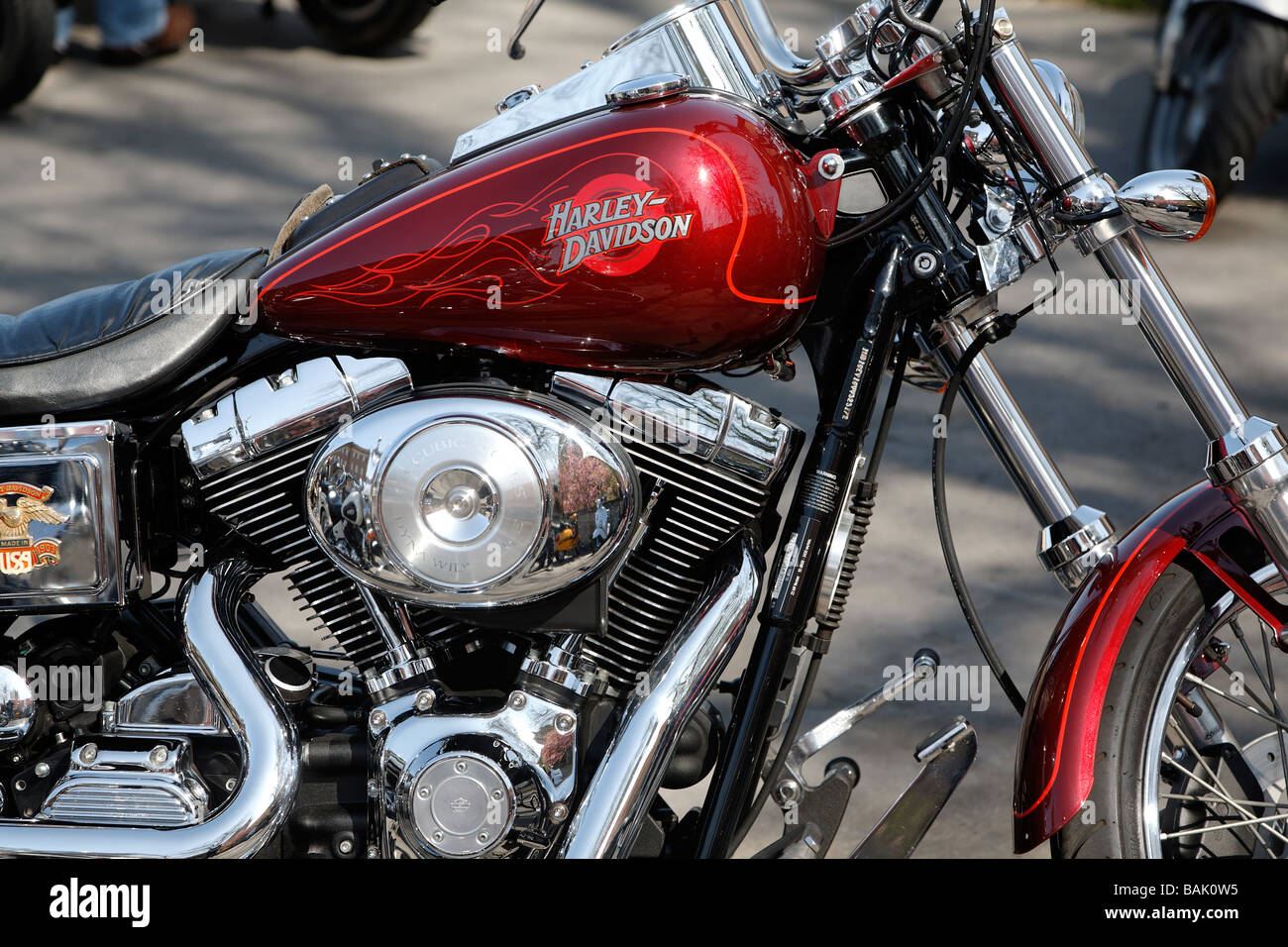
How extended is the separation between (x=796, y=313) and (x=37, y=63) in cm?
520

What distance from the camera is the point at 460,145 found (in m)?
1.63

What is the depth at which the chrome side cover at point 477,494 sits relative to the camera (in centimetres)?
151

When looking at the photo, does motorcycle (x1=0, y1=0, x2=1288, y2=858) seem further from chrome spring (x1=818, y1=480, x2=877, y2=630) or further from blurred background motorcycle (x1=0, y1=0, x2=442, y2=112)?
blurred background motorcycle (x1=0, y1=0, x2=442, y2=112)

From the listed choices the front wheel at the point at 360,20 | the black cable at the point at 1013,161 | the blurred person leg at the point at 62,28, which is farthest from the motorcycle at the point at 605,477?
the blurred person leg at the point at 62,28

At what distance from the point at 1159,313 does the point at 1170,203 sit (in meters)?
0.15

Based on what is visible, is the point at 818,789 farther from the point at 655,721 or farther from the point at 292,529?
the point at 292,529

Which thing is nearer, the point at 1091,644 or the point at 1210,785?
the point at 1091,644

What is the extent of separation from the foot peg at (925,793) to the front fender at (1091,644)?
117 mm

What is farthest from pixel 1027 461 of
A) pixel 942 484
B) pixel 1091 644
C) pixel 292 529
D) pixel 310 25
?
pixel 310 25

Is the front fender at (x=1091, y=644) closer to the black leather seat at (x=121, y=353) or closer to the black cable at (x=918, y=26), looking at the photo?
the black cable at (x=918, y=26)

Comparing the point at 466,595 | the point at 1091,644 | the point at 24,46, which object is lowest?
the point at 1091,644

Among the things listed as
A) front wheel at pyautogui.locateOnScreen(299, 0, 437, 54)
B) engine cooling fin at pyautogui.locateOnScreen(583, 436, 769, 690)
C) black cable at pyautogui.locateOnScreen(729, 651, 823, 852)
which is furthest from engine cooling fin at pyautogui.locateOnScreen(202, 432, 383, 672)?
front wheel at pyautogui.locateOnScreen(299, 0, 437, 54)

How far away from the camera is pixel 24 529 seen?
1650 mm

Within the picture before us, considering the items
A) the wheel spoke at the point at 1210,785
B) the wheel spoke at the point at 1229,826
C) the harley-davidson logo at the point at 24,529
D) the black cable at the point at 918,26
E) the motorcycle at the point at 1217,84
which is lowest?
the wheel spoke at the point at 1229,826
